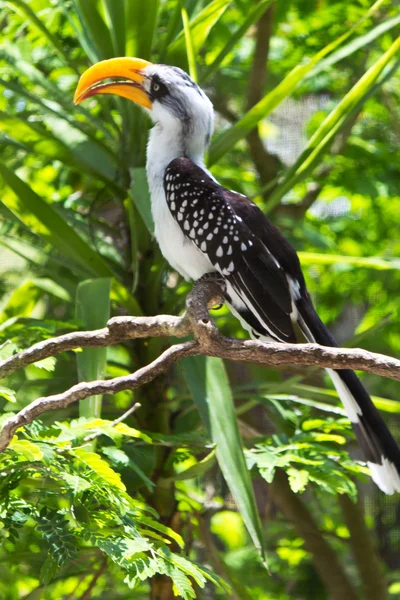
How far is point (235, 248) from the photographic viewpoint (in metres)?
1.52

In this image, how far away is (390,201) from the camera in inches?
106

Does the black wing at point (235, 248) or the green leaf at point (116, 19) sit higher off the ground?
the green leaf at point (116, 19)

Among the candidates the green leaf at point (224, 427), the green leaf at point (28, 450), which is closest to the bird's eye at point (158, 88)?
the green leaf at point (224, 427)

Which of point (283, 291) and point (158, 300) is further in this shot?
point (158, 300)

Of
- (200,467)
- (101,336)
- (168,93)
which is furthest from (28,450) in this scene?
(168,93)

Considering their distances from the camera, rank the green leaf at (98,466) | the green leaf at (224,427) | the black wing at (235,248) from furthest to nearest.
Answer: the black wing at (235,248), the green leaf at (224,427), the green leaf at (98,466)

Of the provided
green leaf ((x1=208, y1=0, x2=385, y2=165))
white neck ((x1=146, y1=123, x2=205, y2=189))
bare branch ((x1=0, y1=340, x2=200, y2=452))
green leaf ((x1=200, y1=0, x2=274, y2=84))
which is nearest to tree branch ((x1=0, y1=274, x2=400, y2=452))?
bare branch ((x1=0, y1=340, x2=200, y2=452))

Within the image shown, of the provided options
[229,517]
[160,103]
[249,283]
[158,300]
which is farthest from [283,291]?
[229,517]

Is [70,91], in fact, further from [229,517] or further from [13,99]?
[229,517]

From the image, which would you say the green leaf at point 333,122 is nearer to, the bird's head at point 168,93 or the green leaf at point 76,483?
the bird's head at point 168,93

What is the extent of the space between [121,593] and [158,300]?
114cm

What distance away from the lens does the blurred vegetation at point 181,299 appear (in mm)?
1229

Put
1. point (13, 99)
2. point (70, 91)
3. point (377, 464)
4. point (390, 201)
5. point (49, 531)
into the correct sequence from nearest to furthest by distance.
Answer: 1. point (49, 531)
2. point (377, 464)
3. point (13, 99)
4. point (70, 91)
5. point (390, 201)

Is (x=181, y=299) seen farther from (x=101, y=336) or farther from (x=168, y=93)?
(x=101, y=336)
